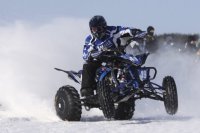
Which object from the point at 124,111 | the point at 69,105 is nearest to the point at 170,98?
the point at 124,111

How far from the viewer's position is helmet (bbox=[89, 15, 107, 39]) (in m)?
13.9

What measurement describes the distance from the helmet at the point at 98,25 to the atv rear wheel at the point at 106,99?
1.37 metres

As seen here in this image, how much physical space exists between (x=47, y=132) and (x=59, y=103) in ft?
10.7

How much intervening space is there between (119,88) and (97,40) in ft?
3.76

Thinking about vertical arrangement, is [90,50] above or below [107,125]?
above

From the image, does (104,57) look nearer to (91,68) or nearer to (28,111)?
(91,68)

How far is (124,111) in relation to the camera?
14977mm

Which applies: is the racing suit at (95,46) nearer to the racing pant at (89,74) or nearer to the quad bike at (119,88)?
the racing pant at (89,74)

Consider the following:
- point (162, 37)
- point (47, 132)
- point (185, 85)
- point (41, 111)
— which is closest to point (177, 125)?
point (47, 132)

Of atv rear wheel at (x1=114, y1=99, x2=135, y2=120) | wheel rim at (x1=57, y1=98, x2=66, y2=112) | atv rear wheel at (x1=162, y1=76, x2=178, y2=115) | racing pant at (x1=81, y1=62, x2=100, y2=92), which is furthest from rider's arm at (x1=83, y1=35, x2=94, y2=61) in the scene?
atv rear wheel at (x1=162, y1=76, x2=178, y2=115)

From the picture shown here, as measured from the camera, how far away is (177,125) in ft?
39.1

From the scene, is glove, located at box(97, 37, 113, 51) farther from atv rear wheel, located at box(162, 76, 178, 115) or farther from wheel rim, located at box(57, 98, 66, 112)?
atv rear wheel, located at box(162, 76, 178, 115)

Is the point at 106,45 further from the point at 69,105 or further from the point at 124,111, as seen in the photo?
the point at 124,111

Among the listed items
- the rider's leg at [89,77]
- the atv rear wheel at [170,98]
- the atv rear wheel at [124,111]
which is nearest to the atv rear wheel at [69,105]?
the rider's leg at [89,77]
